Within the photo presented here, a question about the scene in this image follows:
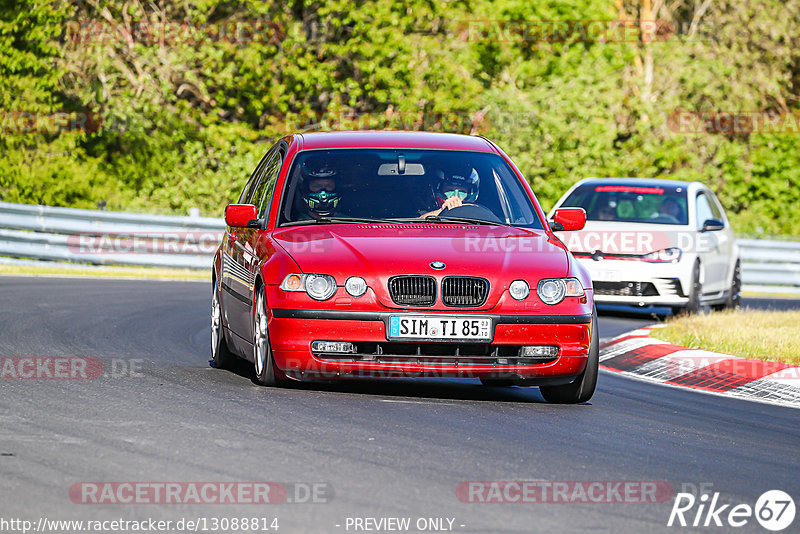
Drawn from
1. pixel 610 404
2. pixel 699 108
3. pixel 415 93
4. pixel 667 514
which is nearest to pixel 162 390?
pixel 610 404

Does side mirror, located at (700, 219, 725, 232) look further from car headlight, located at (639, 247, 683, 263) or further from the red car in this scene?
the red car

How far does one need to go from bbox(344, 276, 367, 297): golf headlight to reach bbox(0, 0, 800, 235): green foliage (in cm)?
1812

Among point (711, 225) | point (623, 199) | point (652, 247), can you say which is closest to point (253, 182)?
point (652, 247)

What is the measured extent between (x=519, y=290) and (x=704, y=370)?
3.25 meters

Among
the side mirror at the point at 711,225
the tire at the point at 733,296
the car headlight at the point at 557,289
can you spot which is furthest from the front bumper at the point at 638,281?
the car headlight at the point at 557,289

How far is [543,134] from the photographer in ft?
105

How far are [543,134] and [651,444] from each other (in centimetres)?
2509

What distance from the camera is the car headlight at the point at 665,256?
16.4 m

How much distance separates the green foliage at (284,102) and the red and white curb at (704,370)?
1514 centimetres

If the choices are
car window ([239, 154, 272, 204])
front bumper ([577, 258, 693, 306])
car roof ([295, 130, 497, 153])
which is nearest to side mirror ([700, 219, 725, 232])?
front bumper ([577, 258, 693, 306])

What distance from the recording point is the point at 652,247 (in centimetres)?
1652

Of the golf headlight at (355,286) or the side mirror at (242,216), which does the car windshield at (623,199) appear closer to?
the side mirror at (242,216)

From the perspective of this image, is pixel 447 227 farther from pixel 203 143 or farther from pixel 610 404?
pixel 203 143

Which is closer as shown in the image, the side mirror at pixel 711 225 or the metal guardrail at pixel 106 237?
the side mirror at pixel 711 225
